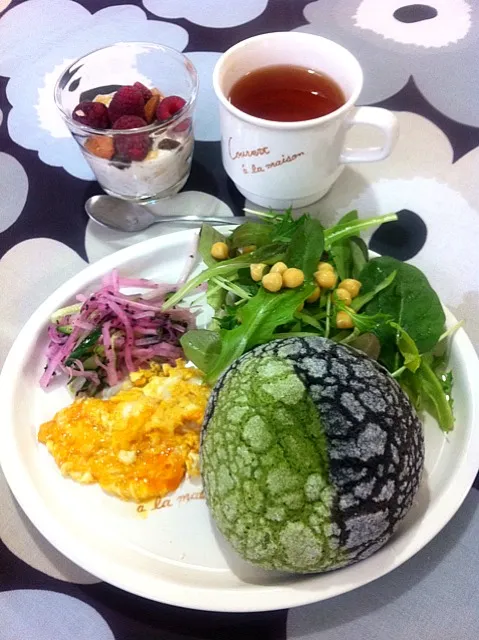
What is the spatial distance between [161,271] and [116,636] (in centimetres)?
61

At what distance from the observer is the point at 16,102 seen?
4.68 feet

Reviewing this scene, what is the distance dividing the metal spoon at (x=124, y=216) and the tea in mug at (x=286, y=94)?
0.23m

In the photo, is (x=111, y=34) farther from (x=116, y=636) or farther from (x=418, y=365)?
(x=116, y=636)

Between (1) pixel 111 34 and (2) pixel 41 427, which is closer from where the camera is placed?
(2) pixel 41 427

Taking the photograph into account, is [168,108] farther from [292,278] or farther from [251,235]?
[292,278]

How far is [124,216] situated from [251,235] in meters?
0.32

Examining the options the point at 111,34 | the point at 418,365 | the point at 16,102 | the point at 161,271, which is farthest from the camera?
the point at 111,34

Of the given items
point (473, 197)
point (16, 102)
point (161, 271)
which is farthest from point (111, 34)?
point (473, 197)

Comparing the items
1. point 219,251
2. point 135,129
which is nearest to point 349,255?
point 219,251

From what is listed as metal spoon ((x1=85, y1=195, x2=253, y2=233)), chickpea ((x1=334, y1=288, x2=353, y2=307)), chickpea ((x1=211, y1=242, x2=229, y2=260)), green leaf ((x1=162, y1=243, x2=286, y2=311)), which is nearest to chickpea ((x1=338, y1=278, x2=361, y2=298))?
chickpea ((x1=334, y1=288, x2=353, y2=307))

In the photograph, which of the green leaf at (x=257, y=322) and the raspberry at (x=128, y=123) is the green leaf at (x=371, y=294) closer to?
the green leaf at (x=257, y=322)

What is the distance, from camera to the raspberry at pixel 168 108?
1.12 m

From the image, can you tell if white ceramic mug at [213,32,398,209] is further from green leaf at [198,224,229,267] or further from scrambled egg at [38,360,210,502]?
scrambled egg at [38,360,210,502]

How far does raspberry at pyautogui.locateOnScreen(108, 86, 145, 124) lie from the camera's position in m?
1.11
